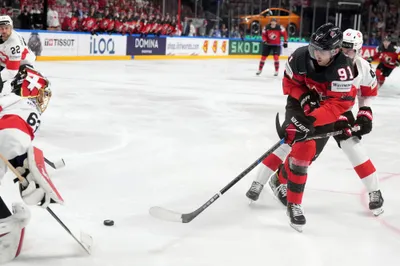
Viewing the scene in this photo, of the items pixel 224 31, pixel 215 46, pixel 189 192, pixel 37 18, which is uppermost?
pixel 37 18

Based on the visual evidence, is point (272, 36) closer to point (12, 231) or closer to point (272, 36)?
point (272, 36)

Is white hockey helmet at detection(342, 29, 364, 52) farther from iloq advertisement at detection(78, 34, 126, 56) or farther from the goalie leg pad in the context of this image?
iloq advertisement at detection(78, 34, 126, 56)

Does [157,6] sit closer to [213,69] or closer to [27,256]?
[213,69]

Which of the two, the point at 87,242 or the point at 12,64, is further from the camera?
the point at 12,64

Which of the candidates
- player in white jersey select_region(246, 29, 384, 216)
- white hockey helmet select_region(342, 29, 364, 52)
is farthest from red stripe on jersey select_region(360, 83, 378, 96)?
white hockey helmet select_region(342, 29, 364, 52)

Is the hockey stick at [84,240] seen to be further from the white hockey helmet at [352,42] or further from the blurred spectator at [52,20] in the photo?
the blurred spectator at [52,20]

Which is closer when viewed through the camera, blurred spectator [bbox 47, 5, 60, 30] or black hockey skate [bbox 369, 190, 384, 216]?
black hockey skate [bbox 369, 190, 384, 216]

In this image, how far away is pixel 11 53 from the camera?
498 centimetres

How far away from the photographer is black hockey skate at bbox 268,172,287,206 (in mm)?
3429

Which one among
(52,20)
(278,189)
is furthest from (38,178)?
(52,20)

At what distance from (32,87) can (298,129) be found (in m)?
1.24

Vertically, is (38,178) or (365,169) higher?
(38,178)

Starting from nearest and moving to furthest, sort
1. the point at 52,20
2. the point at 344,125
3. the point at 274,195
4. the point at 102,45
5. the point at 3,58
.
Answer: the point at 344,125 < the point at 274,195 < the point at 3,58 < the point at 52,20 < the point at 102,45

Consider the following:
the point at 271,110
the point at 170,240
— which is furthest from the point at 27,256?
the point at 271,110
